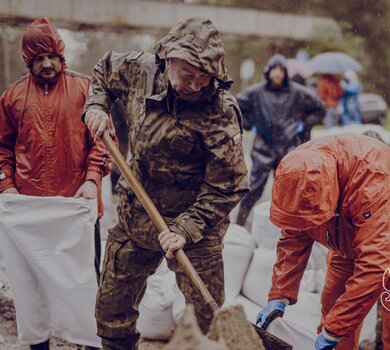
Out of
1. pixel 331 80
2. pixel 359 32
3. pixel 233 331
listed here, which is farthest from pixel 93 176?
pixel 359 32

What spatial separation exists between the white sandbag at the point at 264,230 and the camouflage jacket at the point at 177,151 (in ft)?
4.95

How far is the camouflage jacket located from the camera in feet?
8.13

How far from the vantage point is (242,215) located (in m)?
5.66

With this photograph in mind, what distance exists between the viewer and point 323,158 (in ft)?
7.38

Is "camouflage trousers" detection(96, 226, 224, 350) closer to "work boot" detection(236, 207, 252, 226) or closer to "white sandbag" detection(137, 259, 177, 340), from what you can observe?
"white sandbag" detection(137, 259, 177, 340)

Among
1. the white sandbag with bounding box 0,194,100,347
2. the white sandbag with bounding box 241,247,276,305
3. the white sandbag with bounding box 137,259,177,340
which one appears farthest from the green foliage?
the white sandbag with bounding box 0,194,100,347

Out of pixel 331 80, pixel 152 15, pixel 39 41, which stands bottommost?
pixel 331 80

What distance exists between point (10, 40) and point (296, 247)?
558cm

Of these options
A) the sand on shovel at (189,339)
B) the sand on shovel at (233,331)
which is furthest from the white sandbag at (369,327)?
the sand on shovel at (189,339)

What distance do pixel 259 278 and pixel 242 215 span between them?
181cm

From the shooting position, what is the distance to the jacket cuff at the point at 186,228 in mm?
2469

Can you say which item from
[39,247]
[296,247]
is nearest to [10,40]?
[39,247]

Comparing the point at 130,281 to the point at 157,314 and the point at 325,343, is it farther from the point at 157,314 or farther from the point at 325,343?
the point at 157,314

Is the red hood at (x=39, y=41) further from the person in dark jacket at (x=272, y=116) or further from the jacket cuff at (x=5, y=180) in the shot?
the person in dark jacket at (x=272, y=116)
